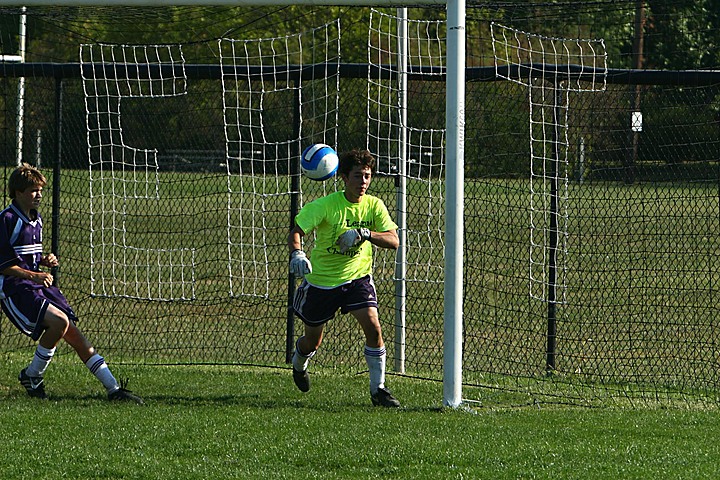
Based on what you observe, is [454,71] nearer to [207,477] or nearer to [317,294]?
[317,294]

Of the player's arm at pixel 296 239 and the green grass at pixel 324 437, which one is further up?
the player's arm at pixel 296 239

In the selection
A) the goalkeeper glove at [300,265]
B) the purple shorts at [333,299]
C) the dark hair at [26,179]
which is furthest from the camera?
the purple shorts at [333,299]

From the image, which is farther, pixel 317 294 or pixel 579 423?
pixel 317 294

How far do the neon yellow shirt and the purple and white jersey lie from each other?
1884 mm

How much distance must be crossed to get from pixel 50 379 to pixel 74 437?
7.35ft

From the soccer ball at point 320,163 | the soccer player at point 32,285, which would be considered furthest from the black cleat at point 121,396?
the soccer ball at point 320,163

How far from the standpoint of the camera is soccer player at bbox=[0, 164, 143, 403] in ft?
25.6

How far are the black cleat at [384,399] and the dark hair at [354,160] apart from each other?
1568 millimetres

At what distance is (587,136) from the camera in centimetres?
1054

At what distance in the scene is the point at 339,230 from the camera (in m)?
7.88

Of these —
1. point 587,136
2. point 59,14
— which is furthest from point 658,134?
point 59,14

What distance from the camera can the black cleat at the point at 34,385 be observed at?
8125 millimetres

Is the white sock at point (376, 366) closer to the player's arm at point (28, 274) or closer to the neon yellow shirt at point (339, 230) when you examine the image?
the neon yellow shirt at point (339, 230)

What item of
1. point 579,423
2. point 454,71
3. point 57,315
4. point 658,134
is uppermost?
point 454,71
